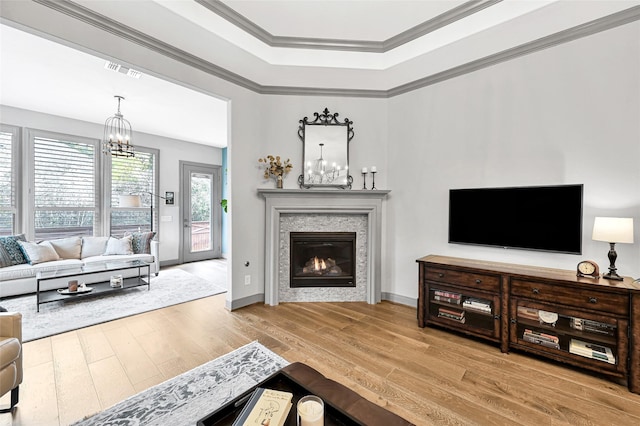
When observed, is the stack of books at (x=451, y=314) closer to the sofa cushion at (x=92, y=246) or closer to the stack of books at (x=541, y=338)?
the stack of books at (x=541, y=338)

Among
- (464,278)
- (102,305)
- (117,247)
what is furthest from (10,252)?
(464,278)

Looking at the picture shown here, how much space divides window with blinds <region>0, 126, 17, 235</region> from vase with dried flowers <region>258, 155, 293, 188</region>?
421 centimetres

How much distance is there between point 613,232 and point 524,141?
114 centimetres

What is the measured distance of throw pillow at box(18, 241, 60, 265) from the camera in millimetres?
4027

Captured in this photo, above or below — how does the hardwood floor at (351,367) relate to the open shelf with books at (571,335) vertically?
below

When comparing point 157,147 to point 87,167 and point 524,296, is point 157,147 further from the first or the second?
point 524,296

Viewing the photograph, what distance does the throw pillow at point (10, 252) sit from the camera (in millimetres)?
3852

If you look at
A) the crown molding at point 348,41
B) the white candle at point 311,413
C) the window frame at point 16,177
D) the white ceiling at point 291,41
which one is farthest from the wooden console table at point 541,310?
the window frame at point 16,177

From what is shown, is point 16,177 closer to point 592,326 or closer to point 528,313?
point 528,313

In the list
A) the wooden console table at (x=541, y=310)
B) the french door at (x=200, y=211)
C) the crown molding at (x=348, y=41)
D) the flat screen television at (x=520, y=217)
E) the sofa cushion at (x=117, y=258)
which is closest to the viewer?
the wooden console table at (x=541, y=310)

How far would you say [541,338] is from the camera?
230 cm

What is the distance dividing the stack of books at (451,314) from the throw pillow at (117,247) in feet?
17.0

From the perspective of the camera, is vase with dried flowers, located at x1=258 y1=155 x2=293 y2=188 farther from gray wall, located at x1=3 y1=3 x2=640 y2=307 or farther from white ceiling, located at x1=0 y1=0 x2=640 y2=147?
white ceiling, located at x1=0 y1=0 x2=640 y2=147

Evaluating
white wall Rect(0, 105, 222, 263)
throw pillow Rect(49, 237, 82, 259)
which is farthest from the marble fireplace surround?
white wall Rect(0, 105, 222, 263)
